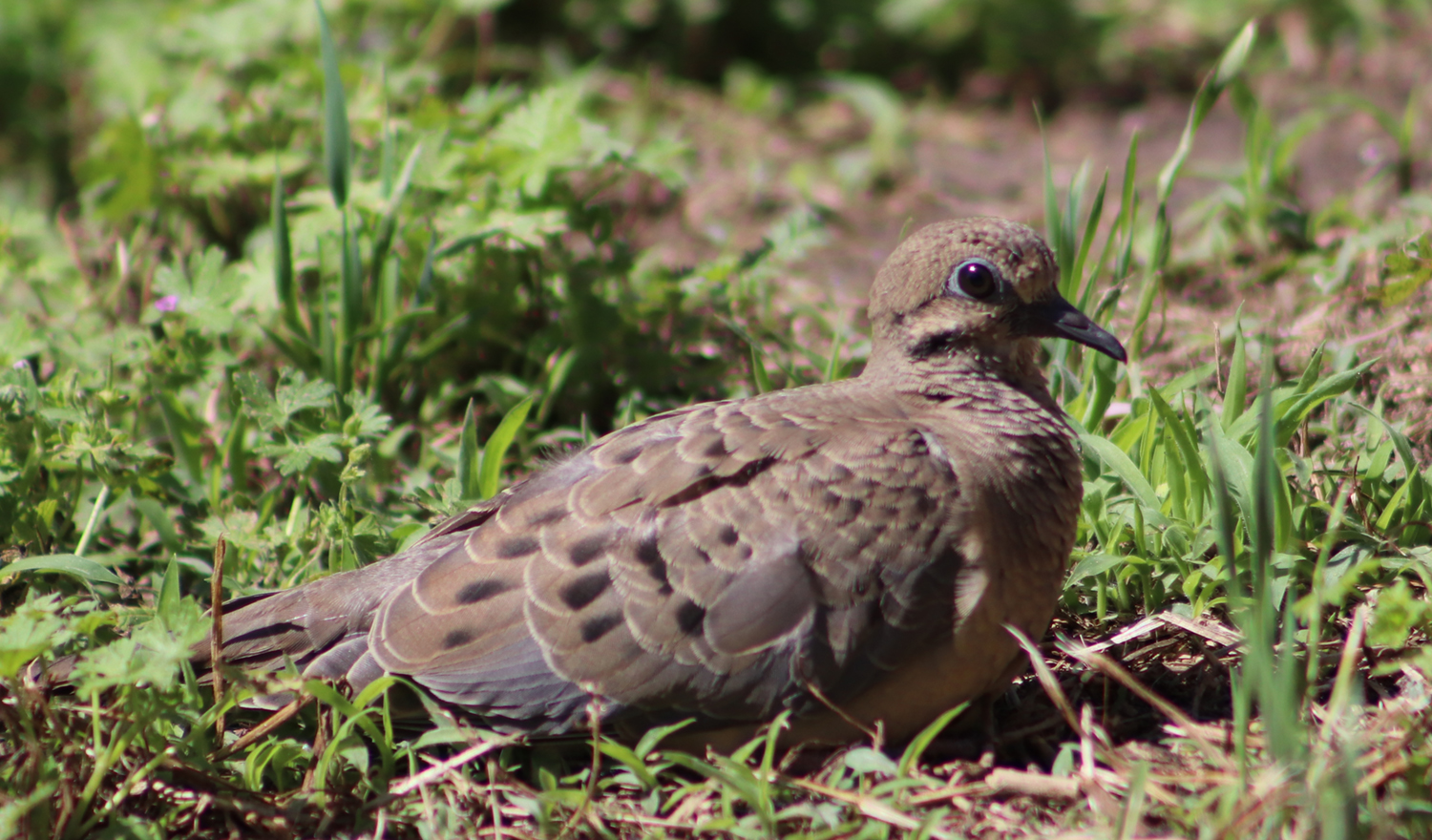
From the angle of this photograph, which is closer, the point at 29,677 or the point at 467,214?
the point at 29,677

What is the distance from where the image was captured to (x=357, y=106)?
4410mm

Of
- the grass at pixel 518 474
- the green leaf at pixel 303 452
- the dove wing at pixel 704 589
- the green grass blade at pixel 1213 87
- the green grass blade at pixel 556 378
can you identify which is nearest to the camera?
the grass at pixel 518 474

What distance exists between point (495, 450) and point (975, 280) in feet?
4.33

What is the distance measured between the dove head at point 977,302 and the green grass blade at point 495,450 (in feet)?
3.28

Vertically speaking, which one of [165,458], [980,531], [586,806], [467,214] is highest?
[467,214]

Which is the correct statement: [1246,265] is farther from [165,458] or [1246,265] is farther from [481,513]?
[165,458]

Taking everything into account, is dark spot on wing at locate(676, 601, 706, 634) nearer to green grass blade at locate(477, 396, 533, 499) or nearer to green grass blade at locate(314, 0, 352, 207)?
green grass blade at locate(477, 396, 533, 499)

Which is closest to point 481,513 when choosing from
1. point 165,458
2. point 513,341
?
point 165,458

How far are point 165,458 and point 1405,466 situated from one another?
3063 mm

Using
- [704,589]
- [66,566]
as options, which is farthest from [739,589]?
[66,566]

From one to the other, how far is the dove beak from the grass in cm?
23

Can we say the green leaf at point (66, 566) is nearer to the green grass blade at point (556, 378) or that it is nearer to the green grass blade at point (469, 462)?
the green grass blade at point (469, 462)

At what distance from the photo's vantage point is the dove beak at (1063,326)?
2936mm

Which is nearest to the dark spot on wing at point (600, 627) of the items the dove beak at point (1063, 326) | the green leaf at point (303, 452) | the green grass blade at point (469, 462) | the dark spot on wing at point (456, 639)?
the dark spot on wing at point (456, 639)
